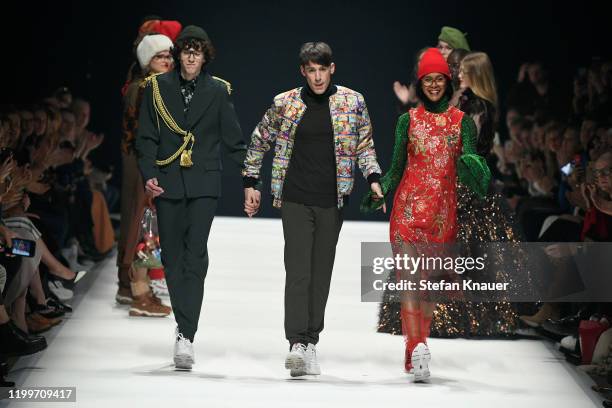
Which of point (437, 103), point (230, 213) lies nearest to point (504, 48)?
point (230, 213)

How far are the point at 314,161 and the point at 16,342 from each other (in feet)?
4.05

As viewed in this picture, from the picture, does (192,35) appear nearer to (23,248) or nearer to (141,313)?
(23,248)

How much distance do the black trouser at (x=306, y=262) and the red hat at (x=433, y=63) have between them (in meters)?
0.57

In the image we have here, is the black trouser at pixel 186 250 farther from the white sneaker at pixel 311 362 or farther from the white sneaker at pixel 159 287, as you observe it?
the white sneaker at pixel 159 287

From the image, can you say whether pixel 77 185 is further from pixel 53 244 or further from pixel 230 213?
pixel 230 213

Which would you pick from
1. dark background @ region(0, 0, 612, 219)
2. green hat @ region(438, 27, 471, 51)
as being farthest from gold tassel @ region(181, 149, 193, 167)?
dark background @ region(0, 0, 612, 219)

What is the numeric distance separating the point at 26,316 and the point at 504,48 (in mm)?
5354

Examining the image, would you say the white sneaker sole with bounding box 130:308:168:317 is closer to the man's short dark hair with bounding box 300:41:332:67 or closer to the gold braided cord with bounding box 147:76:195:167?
the gold braided cord with bounding box 147:76:195:167

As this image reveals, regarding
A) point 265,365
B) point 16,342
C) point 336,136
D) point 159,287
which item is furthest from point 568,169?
point 16,342

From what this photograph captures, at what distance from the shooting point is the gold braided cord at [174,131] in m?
4.73

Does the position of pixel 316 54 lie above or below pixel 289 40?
below

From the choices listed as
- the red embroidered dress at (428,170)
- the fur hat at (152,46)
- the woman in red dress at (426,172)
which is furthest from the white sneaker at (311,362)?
the fur hat at (152,46)

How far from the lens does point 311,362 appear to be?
4.64m

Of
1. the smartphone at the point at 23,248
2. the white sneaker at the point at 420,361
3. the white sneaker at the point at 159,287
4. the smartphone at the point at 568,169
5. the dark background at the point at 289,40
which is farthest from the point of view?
the dark background at the point at 289,40
